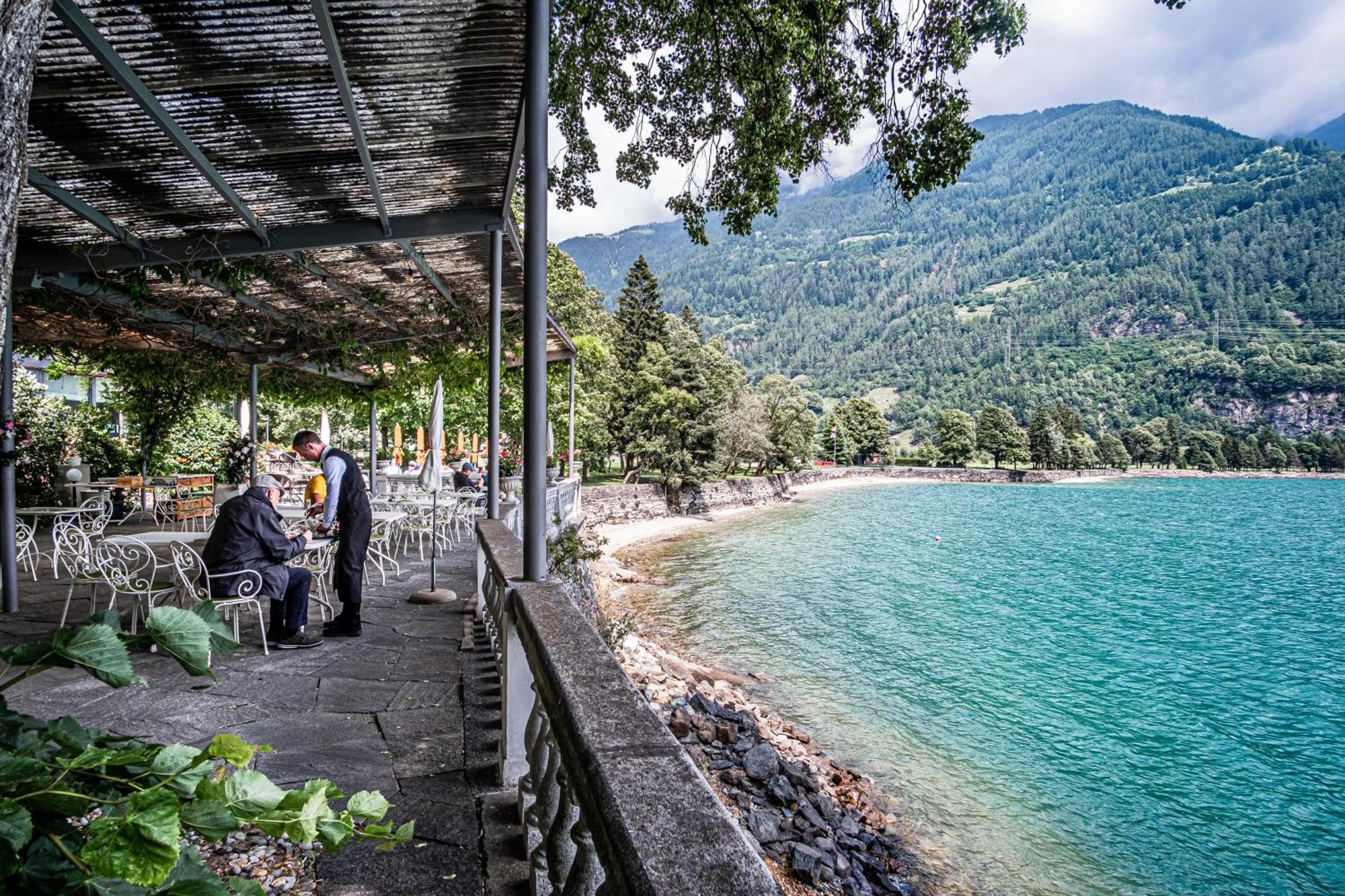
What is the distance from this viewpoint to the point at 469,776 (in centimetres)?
302

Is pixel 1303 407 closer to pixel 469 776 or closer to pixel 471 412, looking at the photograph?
pixel 471 412

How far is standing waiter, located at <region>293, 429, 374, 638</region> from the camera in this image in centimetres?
521

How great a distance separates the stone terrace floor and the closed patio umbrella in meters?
0.81

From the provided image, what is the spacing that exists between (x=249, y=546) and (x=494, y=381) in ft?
6.78

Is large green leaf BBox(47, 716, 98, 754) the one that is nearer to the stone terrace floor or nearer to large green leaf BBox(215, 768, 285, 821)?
large green leaf BBox(215, 768, 285, 821)

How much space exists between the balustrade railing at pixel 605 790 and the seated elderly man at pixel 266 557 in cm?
308

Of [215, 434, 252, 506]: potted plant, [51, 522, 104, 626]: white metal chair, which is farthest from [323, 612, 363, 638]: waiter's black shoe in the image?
[215, 434, 252, 506]: potted plant

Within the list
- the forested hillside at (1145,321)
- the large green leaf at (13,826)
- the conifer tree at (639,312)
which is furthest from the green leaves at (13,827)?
the forested hillside at (1145,321)

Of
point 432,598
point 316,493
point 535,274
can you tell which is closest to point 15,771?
point 535,274

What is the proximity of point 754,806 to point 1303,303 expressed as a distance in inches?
6592

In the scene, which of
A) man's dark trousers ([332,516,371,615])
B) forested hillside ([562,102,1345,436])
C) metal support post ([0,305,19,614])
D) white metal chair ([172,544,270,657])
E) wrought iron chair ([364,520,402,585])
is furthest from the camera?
forested hillside ([562,102,1345,436])

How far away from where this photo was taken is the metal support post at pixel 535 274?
2.76m

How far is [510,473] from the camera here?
17.4 metres

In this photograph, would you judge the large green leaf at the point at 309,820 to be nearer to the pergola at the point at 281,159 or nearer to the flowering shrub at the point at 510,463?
the pergola at the point at 281,159
